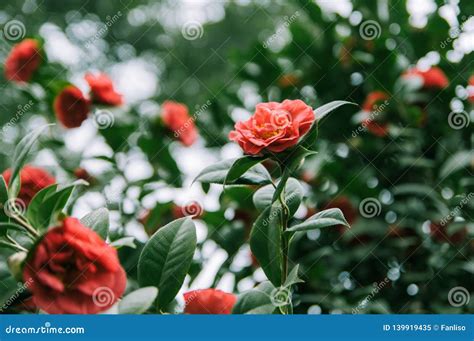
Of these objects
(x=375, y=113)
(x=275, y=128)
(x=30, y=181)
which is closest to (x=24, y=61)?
(x=30, y=181)

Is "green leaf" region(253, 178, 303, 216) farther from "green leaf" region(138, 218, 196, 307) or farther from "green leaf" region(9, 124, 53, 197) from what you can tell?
A: "green leaf" region(9, 124, 53, 197)

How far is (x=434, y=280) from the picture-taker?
1661 mm

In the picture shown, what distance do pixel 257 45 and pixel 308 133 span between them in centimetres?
126

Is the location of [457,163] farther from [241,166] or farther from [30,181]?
[30,181]

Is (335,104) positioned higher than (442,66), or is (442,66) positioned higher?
(442,66)

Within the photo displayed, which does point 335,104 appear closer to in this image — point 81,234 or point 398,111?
point 81,234

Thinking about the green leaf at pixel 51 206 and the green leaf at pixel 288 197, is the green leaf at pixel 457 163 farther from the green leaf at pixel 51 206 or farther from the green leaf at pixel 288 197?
the green leaf at pixel 51 206

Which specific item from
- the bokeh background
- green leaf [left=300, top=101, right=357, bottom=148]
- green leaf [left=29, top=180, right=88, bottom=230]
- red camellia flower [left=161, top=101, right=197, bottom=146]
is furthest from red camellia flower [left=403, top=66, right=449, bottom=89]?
green leaf [left=29, top=180, right=88, bottom=230]

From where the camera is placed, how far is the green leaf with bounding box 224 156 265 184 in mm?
1049

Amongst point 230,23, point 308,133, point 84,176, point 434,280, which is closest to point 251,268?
point 434,280

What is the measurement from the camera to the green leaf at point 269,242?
3.45 ft

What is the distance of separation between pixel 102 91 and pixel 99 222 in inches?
44.7

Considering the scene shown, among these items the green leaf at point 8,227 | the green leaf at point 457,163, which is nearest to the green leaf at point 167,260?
the green leaf at point 8,227

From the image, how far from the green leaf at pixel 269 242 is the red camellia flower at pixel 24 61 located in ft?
4.58
